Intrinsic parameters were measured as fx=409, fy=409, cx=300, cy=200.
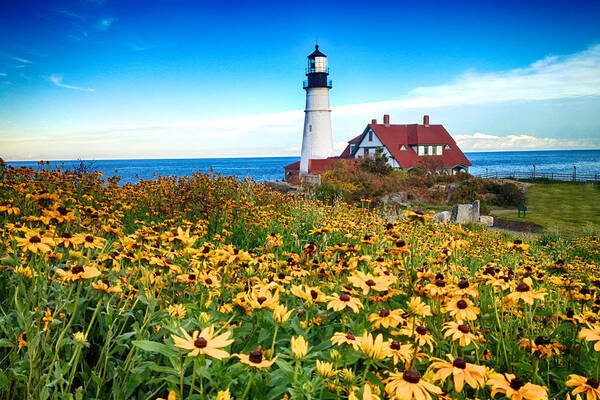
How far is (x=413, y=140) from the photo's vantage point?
36438 mm

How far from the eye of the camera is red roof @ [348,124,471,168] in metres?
34.5

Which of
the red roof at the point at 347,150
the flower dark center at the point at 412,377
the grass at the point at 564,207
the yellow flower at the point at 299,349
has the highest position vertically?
the red roof at the point at 347,150

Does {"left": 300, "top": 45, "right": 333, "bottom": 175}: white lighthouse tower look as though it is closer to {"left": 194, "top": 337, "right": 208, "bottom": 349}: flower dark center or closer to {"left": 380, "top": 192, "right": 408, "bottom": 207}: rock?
{"left": 380, "top": 192, "right": 408, "bottom": 207}: rock

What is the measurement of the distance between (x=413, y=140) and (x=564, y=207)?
16.5 m

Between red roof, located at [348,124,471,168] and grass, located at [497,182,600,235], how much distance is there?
8297 mm

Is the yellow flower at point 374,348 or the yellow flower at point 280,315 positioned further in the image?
the yellow flower at point 280,315

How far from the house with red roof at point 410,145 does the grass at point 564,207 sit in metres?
8.22

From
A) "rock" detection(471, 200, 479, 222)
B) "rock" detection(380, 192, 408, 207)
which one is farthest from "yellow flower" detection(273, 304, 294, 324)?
"rock" detection(471, 200, 479, 222)

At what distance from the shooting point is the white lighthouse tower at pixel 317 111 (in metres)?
32.2

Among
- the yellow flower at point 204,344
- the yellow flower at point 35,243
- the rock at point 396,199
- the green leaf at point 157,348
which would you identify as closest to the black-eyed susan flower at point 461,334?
the yellow flower at point 204,344

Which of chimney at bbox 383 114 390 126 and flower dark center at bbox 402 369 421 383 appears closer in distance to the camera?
flower dark center at bbox 402 369 421 383

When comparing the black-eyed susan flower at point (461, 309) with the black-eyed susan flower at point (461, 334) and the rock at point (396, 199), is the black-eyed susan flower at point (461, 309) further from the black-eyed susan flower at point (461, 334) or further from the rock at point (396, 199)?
the rock at point (396, 199)

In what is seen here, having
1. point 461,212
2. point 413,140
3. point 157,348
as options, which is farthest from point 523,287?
point 413,140

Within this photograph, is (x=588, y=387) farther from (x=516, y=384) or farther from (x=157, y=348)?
(x=157, y=348)
